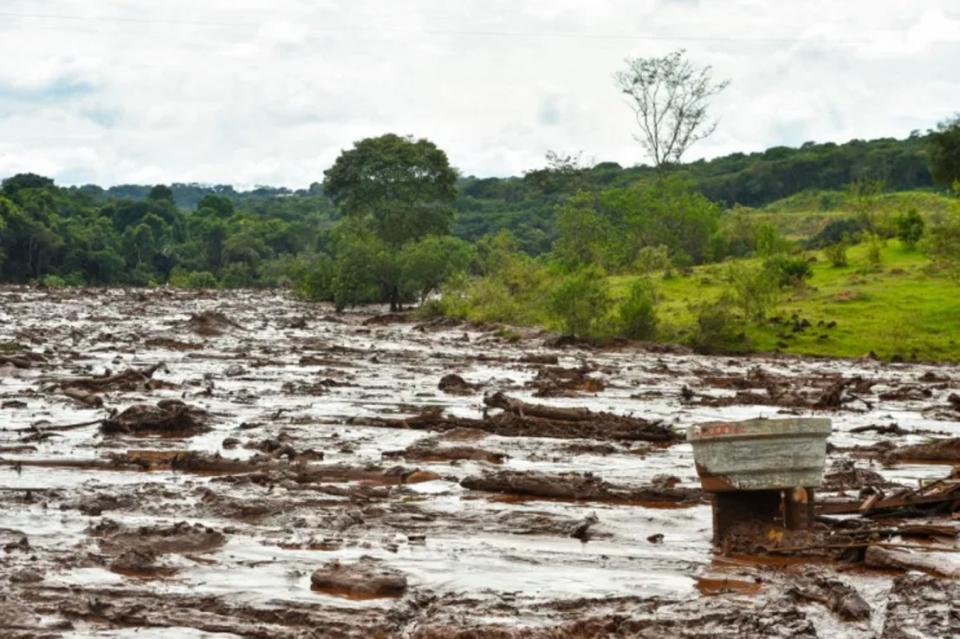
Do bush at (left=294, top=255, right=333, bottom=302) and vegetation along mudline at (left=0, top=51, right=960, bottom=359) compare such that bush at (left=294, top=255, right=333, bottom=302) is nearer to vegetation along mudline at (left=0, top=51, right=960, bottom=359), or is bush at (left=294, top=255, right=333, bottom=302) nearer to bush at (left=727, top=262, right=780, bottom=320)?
vegetation along mudline at (left=0, top=51, right=960, bottom=359)

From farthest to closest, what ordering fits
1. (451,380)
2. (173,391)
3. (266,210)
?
(266,210)
(451,380)
(173,391)

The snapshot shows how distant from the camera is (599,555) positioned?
11273 millimetres

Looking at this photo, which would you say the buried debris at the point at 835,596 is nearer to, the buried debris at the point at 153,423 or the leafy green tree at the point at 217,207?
the buried debris at the point at 153,423

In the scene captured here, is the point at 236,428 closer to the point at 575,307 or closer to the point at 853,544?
the point at 853,544

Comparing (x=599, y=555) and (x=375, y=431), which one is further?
(x=375, y=431)

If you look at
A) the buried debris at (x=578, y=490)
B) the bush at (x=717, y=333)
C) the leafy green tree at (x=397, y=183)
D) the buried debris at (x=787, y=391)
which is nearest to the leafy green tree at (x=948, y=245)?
the bush at (x=717, y=333)

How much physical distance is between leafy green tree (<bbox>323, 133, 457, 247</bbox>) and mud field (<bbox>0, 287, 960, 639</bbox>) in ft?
201

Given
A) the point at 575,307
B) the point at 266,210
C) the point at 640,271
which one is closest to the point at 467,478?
the point at 575,307

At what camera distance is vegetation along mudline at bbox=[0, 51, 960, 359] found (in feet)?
144

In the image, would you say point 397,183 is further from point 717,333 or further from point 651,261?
point 717,333

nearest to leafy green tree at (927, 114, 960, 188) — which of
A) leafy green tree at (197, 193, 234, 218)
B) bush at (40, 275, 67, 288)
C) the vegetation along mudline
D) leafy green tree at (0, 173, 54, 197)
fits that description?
the vegetation along mudline

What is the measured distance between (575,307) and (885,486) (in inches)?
1174

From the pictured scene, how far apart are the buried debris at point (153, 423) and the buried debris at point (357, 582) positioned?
946 cm

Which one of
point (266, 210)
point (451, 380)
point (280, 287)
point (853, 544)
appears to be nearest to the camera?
point (853, 544)
